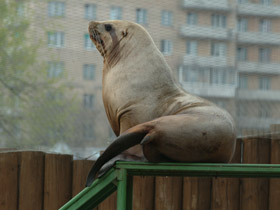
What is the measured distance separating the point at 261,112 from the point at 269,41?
55 centimetres

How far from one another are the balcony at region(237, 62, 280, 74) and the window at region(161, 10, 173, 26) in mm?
607

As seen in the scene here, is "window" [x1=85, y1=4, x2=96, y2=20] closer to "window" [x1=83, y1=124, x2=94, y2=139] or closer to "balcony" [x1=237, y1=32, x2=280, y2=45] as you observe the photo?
"window" [x1=83, y1=124, x2=94, y2=139]

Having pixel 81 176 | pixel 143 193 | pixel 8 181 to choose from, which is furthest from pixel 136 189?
pixel 8 181

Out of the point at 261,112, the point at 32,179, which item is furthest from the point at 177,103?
the point at 261,112

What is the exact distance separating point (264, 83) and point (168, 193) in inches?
45.8

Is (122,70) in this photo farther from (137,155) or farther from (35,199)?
(35,199)

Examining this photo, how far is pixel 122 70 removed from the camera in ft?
6.14

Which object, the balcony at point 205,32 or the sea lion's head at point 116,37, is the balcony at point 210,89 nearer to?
the balcony at point 205,32

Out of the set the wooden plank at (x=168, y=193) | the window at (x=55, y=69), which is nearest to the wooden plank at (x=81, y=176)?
the wooden plank at (x=168, y=193)

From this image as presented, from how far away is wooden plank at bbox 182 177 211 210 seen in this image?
8.83ft

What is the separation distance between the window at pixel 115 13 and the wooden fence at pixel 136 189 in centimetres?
118

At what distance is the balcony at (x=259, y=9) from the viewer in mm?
3303

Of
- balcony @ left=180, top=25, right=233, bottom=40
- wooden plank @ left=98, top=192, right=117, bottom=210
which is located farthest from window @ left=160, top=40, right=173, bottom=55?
wooden plank @ left=98, top=192, right=117, bottom=210

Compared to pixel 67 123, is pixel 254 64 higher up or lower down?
higher up
